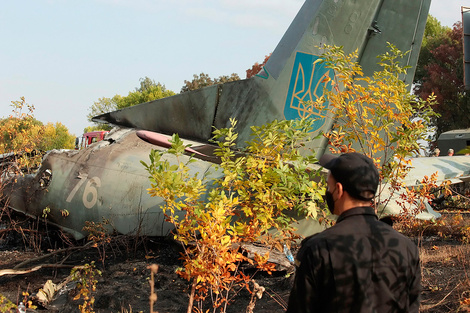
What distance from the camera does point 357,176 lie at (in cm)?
240

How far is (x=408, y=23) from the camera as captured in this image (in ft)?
25.6

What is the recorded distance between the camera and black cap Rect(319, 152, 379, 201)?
2400mm

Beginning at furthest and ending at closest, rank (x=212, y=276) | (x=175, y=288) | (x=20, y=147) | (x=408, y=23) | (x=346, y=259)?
(x=20, y=147)
(x=408, y=23)
(x=175, y=288)
(x=212, y=276)
(x=346, y=259)

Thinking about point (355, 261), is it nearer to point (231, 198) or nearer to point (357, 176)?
point (357, 176)

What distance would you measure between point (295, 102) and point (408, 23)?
91.3 inches

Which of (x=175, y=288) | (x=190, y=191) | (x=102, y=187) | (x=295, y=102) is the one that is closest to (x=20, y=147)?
(x=102, y=187)

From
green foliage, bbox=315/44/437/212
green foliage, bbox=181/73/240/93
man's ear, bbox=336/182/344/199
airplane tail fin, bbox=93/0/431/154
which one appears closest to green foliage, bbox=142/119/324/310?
green foliage, bbox=315/44/437/212

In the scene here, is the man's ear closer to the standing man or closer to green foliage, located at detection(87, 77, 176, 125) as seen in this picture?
the standing man

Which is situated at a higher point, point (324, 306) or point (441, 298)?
point (324, 306)

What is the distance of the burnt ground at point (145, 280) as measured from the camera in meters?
5.81

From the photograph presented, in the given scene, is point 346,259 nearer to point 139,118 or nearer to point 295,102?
point 295,102

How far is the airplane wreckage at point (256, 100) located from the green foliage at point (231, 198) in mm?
2294

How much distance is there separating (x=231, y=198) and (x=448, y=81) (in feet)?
124

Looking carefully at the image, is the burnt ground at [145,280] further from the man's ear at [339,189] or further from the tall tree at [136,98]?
the tall tree at [136,98]
